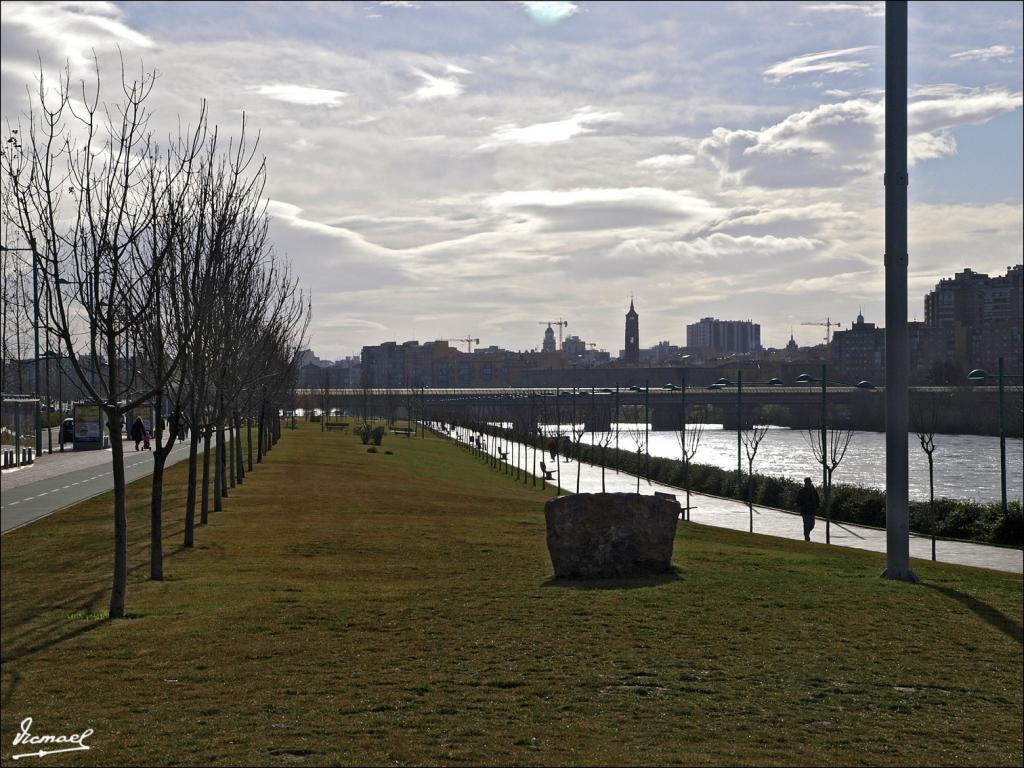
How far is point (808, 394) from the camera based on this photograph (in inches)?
4434

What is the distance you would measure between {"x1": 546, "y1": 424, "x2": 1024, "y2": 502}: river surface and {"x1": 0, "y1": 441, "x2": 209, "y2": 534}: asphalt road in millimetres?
29549

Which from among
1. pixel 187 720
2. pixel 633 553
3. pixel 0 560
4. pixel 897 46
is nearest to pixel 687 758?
pixel 187 720

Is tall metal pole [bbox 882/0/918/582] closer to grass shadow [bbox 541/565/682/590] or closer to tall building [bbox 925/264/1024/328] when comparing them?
grass shadow [bbox 541/565/682/590]

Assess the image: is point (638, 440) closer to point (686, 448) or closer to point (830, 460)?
point (686, 448)

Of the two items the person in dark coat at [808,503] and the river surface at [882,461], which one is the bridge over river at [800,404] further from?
the person in dark coat at [808,503]

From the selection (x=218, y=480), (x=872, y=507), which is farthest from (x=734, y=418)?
(x=218, y=480)

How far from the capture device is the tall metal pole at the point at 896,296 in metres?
17.3

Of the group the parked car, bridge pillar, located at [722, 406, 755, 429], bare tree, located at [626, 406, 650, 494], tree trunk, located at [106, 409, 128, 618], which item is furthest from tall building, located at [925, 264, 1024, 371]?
tree trunk, located at [106, 409, 128, 618]

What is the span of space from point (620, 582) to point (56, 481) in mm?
24995

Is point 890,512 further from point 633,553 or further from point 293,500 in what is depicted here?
point 293,500

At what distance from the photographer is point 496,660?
1116 centimetres

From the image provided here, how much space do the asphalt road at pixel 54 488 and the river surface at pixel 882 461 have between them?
96.9ft

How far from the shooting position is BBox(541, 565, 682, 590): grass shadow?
15594 millimetres

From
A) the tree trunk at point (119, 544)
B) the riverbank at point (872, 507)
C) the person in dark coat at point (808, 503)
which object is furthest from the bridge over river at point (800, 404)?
the tree trunk at point (119, 544)
